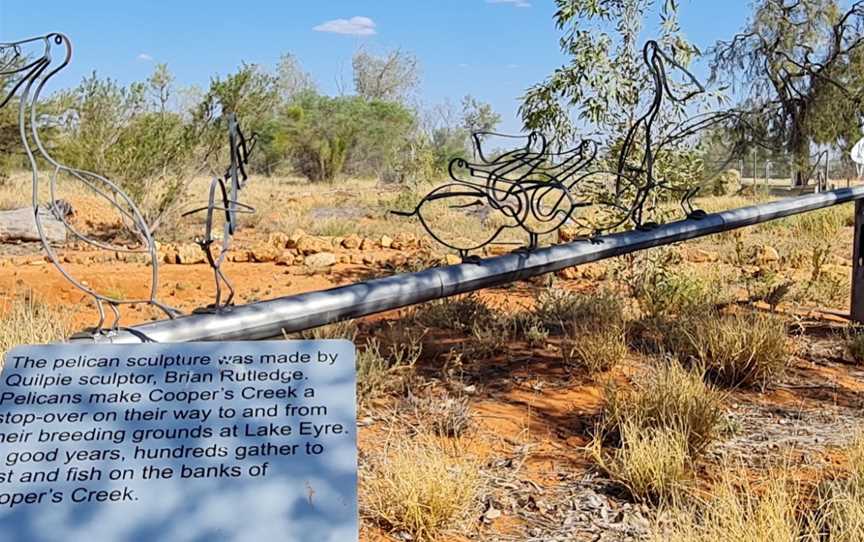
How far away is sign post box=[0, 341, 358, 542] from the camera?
1597 millimetres

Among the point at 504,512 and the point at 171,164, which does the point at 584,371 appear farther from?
the point at 171,164

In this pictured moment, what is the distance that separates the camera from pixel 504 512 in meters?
2.88

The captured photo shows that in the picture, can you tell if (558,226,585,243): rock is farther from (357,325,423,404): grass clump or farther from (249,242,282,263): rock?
(357,325,423,404): grass clump

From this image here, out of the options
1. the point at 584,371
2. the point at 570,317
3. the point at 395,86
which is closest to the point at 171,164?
the point at 570,317

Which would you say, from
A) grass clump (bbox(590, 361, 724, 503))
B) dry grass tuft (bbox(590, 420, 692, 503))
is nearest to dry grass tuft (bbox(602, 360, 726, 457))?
grass clump (bbox(590, 361, 724, 503))

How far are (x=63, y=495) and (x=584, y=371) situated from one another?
3139 millimetres

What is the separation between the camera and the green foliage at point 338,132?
26.8m

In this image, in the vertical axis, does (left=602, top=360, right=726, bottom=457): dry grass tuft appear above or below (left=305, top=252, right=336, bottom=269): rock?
below

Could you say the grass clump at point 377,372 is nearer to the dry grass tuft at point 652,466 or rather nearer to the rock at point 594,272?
the dry grass tuft at point 652,466

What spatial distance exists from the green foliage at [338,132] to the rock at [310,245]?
51.0ft

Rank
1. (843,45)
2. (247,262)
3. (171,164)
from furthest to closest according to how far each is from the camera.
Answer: (843,45), (171,164), (247,262)

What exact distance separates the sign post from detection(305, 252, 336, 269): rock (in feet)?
22.4

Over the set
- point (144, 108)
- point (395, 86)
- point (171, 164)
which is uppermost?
point (395, 86)

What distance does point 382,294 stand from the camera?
2.57 metres
